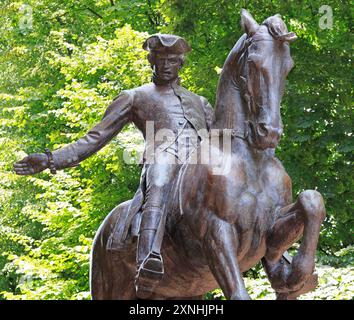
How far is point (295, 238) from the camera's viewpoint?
8.53 m

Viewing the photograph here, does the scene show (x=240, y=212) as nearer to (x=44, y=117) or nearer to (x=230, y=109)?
(x=230, y=109)

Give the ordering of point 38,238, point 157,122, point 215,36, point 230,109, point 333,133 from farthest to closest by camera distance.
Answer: point 38,238 < point 215,36 < point 333,133 < point 157,122 < point 230,109

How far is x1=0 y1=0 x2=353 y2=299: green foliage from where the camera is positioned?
55.4ft

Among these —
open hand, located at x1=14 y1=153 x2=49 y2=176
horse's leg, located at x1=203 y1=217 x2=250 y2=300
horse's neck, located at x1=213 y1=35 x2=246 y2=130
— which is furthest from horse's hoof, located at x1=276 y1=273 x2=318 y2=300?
open hand, located at x1=14 y1=153 x2=49 y2=176

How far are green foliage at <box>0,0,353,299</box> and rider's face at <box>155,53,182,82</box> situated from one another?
19.0ft

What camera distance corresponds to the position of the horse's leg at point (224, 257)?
8.21m

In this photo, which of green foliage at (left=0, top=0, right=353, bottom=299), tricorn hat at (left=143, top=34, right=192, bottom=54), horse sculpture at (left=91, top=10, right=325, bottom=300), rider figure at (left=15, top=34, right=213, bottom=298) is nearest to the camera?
horse sculpture at (left=91, top=10, right=325, bottom=300)

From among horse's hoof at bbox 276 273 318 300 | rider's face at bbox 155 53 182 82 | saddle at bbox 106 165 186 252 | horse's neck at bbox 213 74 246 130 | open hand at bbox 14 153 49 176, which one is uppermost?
rider's face at bbox 155 53 182 82

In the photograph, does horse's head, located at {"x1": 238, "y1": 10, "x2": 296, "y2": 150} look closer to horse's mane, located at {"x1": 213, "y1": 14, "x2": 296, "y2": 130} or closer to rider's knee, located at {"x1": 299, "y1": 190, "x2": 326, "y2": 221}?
horse's mane, located at {"x1": 213, "y1": 14, "x2": 296, "y2": 130}

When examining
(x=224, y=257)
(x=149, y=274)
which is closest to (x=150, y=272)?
(x=149, y=274)

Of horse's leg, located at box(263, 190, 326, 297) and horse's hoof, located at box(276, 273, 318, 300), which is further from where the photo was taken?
horse's hoof, located at box(276, 273, 318, 300)
